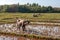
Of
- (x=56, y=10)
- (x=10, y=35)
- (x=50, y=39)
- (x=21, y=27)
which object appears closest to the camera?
(x=50, y=39)

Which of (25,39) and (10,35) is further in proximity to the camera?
(10,35)

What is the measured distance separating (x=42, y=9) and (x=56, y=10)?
480cm

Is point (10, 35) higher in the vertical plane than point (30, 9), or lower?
higher

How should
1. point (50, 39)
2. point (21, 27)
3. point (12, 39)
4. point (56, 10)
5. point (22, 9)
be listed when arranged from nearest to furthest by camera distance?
point (50, 39), point (12, 39), point (21, 27), point (22, 9), point (56, 10)

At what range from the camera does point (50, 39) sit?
8891 millimetres

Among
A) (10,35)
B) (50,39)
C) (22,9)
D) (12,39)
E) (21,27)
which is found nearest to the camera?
(50,39)

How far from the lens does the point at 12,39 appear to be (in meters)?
9.48

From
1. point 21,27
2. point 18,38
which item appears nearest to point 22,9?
point 21,27

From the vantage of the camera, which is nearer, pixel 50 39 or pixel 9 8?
pixel 50 39

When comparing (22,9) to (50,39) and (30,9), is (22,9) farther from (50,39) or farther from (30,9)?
(50,39)

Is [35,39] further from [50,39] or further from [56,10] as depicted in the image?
[56,10]

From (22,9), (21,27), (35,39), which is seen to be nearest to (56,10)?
(22,9)

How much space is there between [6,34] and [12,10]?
39.2 metres

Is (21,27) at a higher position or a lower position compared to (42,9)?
higher
